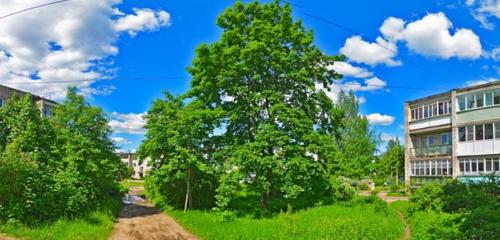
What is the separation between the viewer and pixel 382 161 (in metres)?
69.2

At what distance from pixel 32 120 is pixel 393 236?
18318mm

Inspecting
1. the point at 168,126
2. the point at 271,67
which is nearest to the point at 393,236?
the point at 271,67

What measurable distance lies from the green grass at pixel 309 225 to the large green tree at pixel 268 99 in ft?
5.49

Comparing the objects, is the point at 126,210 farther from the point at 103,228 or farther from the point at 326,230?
the point at 326,230

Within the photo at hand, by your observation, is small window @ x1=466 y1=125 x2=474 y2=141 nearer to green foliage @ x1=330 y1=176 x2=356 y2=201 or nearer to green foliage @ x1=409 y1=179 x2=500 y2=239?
green foliage @ x1=409 y1=179 x2=500 y2=239

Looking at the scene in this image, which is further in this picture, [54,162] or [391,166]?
[391,166]

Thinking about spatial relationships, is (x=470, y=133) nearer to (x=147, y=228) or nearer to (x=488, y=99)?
(x=488, y=99)

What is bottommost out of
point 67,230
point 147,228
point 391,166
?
point 147,228

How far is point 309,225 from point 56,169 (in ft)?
41.3

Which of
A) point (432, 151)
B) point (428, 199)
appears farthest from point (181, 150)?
point (432, 151)

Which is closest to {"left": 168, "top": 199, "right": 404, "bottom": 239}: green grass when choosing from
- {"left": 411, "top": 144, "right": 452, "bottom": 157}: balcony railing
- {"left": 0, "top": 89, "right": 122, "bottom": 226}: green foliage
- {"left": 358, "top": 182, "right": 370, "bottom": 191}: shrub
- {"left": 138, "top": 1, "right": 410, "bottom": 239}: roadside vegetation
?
{"left": 138, "top": 1, "right": 410, "bottom": 239}: roadside vegetation

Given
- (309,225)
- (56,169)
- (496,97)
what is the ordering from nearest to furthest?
(309,225)
(56,169)
(496,97)

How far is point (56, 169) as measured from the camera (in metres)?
22.3

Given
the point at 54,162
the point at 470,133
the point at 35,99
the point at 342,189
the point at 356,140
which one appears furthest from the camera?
the point at 356,140
